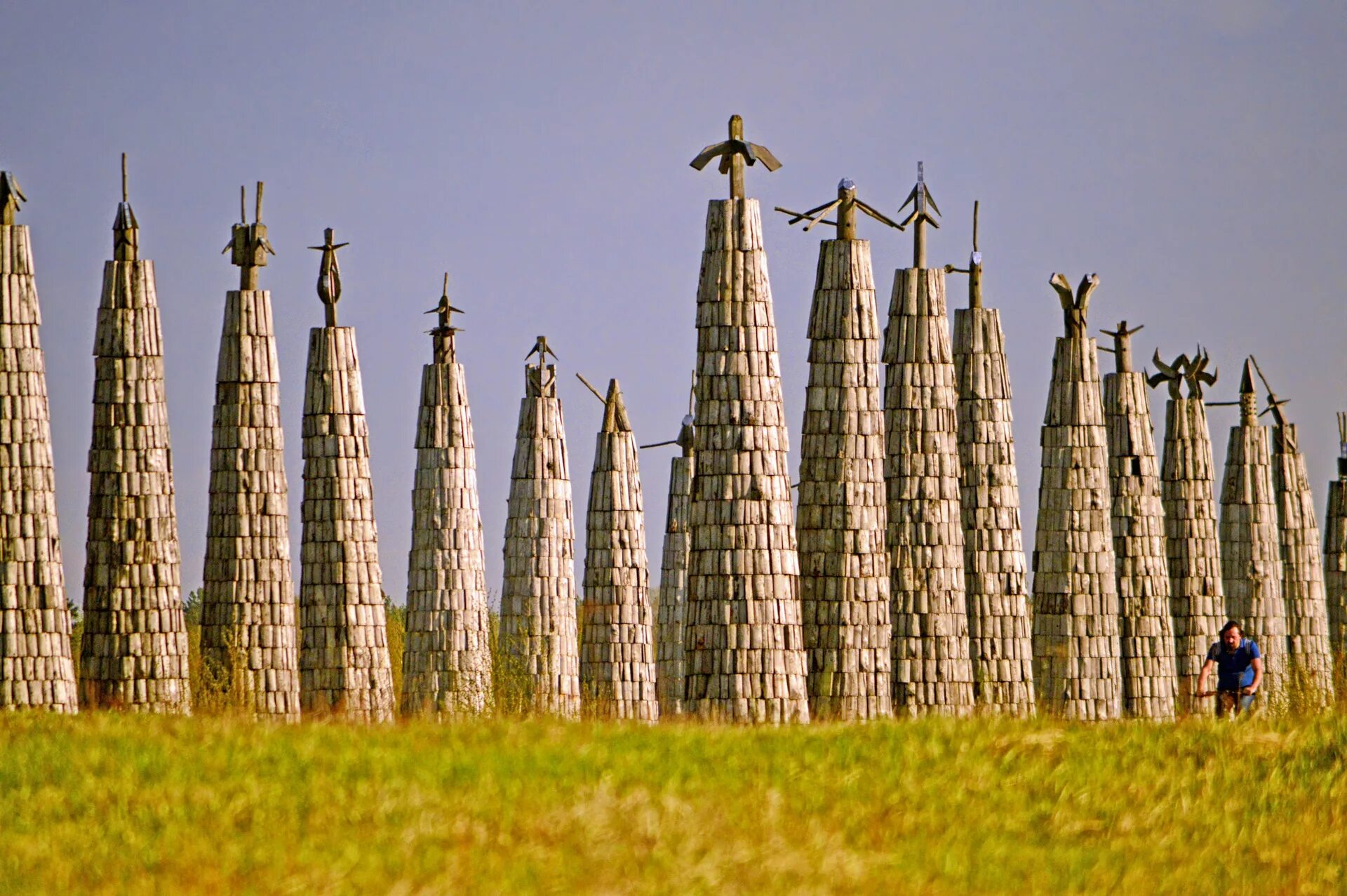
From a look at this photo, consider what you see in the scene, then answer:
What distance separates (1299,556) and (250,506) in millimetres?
19492

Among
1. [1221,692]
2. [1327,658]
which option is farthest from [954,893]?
[1327,658]

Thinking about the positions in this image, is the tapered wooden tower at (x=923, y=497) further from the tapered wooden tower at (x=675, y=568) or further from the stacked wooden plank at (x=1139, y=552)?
the tapered wooden tower at (x=675, y=568)

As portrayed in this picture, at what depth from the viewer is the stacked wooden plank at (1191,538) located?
29469mm

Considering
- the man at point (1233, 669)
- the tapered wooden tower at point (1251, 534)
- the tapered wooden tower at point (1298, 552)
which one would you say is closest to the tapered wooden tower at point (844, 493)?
the man at point (1233, 669)

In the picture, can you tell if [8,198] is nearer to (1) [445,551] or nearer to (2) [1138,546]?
(1) [445,551]

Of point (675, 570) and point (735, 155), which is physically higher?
point (735, 155)

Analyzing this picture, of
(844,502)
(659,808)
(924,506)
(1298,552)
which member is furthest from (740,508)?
(1298,552)

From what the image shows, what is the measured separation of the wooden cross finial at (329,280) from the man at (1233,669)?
37.3ft

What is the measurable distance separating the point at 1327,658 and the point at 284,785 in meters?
24.9

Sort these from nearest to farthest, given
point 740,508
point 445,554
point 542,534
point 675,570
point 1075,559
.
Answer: point 740,508, point 1075,559, point 445,554, point 542,534, point 675,570

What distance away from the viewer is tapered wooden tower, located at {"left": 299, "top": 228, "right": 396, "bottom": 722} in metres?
24.5

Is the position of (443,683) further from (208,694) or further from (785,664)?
(785,664)

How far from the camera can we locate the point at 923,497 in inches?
941

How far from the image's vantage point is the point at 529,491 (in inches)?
1152
